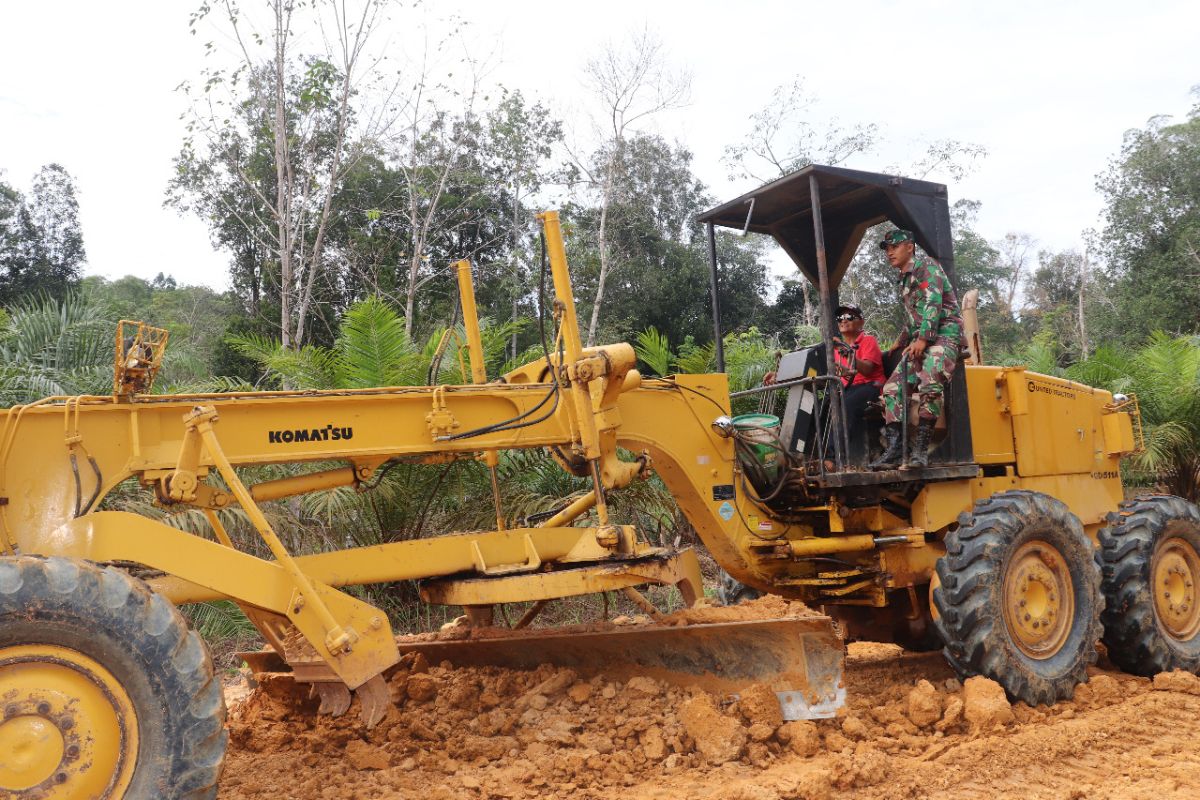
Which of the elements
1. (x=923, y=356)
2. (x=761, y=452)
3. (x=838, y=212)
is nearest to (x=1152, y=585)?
(x=923, y=356)

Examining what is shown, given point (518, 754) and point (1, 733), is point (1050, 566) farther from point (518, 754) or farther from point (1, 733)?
point (1, 733)

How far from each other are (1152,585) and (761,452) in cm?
282

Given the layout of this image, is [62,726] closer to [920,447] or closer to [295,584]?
[295,584]

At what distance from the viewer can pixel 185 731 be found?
3.54 metres

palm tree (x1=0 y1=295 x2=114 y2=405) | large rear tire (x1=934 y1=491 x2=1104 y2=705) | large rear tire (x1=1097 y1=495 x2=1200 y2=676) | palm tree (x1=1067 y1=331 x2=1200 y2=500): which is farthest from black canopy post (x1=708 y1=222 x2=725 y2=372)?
palm tree (x1=1067 y1=331 x2=1200 y2=500)

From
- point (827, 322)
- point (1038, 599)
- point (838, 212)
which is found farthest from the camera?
point (838, 212)

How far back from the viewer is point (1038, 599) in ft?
19.5

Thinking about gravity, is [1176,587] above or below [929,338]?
below

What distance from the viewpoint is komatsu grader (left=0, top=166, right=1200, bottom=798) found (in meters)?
3.51

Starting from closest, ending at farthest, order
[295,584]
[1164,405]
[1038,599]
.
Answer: [295,584] < [1038,599] < [1164,405]

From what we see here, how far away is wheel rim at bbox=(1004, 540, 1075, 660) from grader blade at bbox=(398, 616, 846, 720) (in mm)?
1517

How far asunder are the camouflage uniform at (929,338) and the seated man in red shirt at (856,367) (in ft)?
0.62

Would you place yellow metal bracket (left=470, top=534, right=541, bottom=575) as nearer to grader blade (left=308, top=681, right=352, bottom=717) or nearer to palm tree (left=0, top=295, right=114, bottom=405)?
grader blade (left=308, top=681, right=352, bottom=717)

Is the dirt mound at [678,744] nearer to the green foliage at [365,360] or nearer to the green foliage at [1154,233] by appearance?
the green foliage at [365,360]
